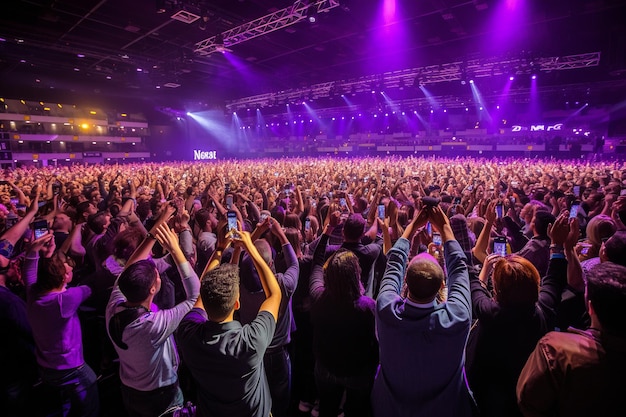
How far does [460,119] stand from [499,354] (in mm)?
29958

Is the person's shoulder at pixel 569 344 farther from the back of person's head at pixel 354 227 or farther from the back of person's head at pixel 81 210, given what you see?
the back of person's head at pixel 81 210

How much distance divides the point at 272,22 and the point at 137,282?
12753 mm

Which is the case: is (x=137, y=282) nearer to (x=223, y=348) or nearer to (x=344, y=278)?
(x=223, y=348)

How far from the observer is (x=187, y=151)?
33156 mm

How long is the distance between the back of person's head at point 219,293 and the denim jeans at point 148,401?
3.31 ft

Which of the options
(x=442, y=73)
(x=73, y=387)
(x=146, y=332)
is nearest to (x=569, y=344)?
(x=146, y=332)

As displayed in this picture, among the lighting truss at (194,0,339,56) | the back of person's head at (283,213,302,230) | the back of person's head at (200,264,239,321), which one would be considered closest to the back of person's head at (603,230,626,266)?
the back of person's head at (200,264,239,321)

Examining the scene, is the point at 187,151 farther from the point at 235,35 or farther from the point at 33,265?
the point at 33,265

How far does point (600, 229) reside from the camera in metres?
3.43

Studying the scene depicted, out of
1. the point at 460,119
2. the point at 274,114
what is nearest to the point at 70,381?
the point at 460,119

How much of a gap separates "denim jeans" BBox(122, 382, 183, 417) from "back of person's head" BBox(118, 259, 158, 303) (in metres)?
0.70

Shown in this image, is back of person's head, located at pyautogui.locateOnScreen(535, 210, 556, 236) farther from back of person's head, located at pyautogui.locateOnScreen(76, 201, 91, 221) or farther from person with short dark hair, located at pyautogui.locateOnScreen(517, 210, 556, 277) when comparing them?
back of person's head, located at pyautogui.locateOnScreen(76, 201, 91, 221)

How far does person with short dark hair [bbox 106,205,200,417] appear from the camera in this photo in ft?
6.67

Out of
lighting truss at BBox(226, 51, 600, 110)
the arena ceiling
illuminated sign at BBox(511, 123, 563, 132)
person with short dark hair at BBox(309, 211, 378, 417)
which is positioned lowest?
person with short dark hair at BBox(309, 211, 378, 417)
